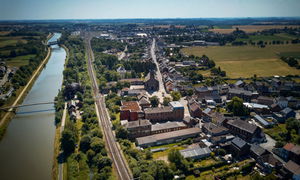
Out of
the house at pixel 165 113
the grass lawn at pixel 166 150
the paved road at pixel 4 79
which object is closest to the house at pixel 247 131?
the house at pixel 165 113

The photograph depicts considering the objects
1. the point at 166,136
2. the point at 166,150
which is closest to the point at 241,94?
the point at 166,136

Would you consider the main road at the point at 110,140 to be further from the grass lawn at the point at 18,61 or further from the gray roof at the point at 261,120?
the grass lawn at the point at 18,61

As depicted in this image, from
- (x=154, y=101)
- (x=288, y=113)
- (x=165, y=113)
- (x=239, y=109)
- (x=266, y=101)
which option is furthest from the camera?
(x=154, y=101)

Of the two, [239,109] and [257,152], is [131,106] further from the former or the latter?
[257,152]

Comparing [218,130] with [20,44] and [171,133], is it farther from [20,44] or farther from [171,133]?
[20,44]

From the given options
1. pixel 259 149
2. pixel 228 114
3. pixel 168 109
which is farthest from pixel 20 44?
pixel 259 149

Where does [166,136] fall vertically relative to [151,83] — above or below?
below

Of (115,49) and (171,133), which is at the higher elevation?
(115,49)
